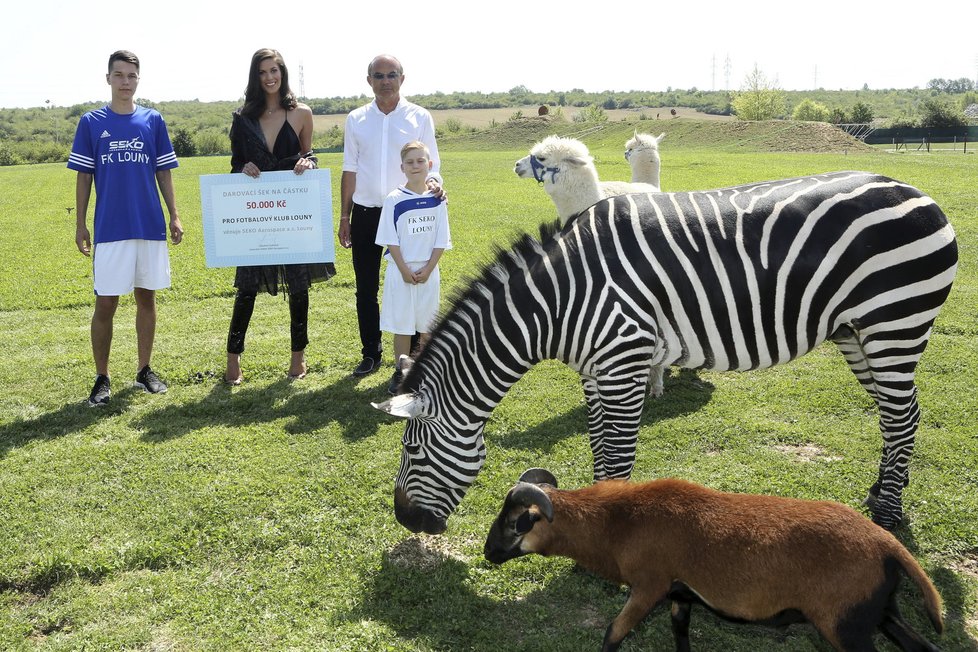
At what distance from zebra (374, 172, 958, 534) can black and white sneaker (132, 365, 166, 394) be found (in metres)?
4.12

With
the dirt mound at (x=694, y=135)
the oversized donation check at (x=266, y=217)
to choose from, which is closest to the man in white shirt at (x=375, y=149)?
the oversized donation check at (x=266, y=217)

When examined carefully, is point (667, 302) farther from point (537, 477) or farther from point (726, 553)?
point (726, 553)

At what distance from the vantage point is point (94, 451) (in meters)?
6.28

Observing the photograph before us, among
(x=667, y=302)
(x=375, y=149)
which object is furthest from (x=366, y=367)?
(x=667, y=302)

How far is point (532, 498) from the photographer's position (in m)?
3.70

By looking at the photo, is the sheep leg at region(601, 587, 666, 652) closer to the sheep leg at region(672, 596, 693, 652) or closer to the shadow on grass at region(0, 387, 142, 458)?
the sheep leg at region(672, 596, 693, 652)

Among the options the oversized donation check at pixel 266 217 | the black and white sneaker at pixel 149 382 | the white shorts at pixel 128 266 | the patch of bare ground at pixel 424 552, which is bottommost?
the patch of bare ground at pixel 424 552

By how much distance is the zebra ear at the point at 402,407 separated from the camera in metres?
4.27

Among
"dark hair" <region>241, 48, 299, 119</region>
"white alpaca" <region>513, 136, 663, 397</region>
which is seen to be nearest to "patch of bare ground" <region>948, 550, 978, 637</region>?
"white alpaca" <region>513, 136, 663, 397</region>

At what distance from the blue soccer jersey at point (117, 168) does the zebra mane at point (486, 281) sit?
4007 mm

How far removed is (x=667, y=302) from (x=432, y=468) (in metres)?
1.74

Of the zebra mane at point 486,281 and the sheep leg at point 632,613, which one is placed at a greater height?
the zebra mane at point 486,281

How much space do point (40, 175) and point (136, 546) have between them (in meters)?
38.9

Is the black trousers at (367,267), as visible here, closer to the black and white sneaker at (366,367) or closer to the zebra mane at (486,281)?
the black and white sneaker at (366,367)
